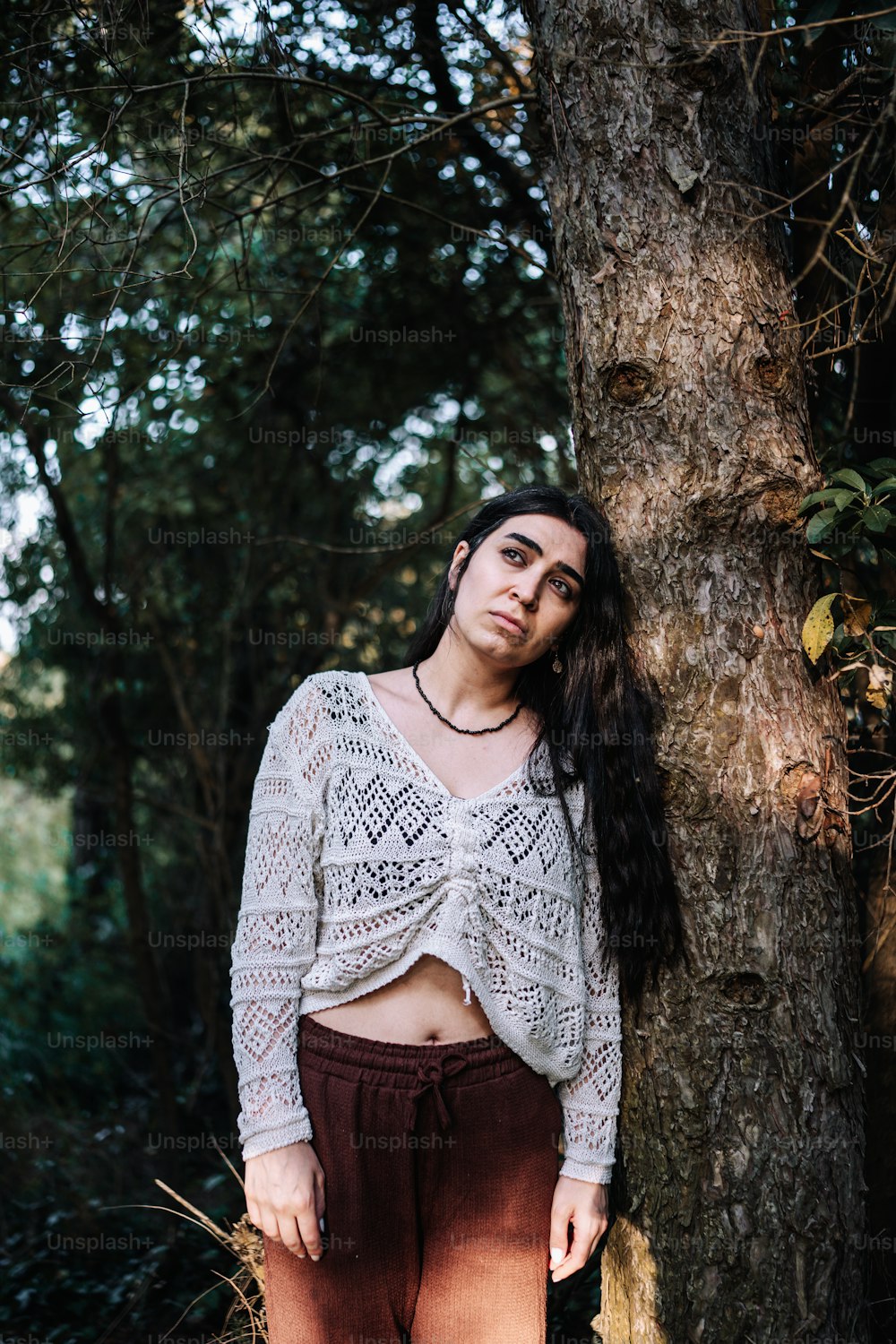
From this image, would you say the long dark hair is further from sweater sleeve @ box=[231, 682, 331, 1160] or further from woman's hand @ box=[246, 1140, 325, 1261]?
woman's hand @ box=[246, 1140, 325, 1261]

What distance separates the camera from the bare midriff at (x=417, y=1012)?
1831 millimetres

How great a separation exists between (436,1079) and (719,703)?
2.79ft

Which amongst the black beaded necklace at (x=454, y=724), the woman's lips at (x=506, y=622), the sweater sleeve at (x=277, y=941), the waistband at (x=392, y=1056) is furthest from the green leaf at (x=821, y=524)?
the waistband at (x=392, y=1056)

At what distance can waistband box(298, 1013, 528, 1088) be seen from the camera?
1.79 metres

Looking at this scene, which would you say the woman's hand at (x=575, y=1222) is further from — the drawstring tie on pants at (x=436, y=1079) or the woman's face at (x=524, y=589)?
the woman's face at (x=524, y=589)

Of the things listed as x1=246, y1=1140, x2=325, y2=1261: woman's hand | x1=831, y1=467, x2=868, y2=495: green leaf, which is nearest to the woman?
x1=246, y1=1140, x2=325, y2=1261: woman's hand

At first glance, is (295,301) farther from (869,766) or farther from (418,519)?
(869,766)

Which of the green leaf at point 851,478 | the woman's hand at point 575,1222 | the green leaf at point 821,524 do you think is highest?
the green leaf at point 851,478

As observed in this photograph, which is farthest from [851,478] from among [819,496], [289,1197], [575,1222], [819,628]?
[289,1197]

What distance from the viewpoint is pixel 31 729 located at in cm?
547

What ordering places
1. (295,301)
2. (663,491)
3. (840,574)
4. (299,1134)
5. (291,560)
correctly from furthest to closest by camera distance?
1. (291,560)
2. (295,301)
3. (840,574)
4. (663,491)
5. (299,1134)

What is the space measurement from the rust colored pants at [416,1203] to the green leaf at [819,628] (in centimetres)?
93

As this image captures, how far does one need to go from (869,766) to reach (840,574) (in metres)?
0.64

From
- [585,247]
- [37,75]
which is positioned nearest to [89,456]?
[37,75]
